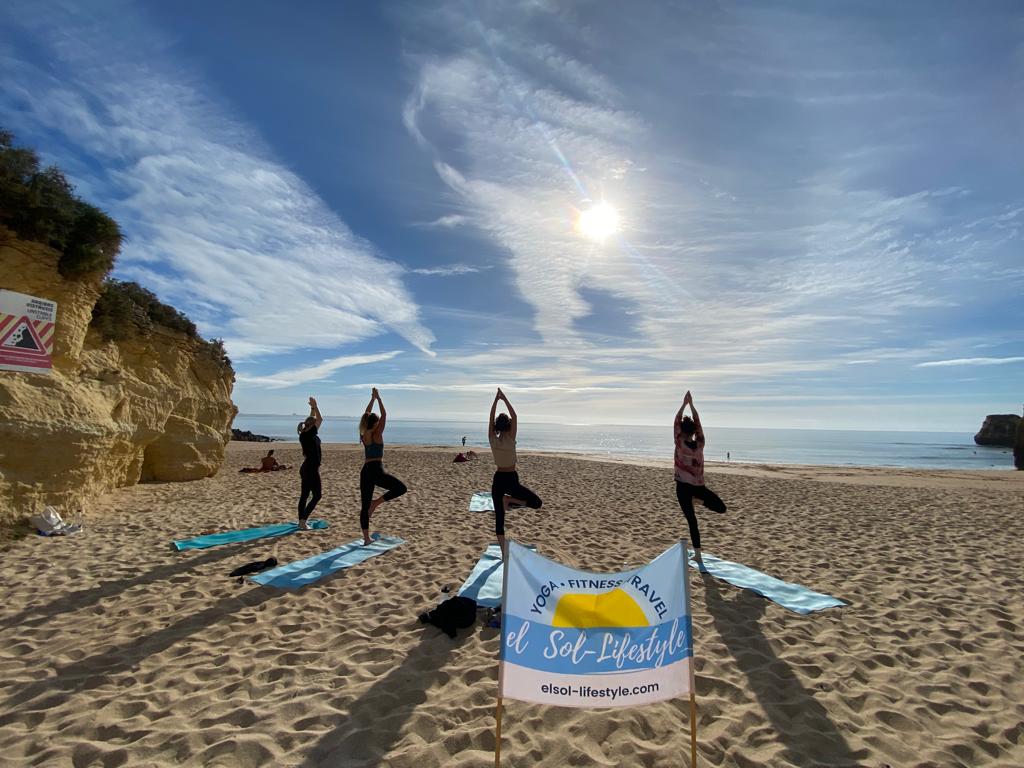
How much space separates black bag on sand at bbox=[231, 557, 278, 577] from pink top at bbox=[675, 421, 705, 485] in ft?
19.7

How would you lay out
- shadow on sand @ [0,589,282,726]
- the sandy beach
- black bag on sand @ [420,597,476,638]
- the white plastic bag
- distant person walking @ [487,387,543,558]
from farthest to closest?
the white plastic bag → distant person walking @ [487,387,543,558] → black bag on sand @ [420,597,476,638] → shadow on sand @ [0,589,282,726] → the sandy beach

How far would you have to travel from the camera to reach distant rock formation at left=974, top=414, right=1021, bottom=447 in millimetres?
94750

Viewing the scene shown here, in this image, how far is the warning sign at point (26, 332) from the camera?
8016 mm

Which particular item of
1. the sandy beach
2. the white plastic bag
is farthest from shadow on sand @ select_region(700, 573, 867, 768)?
the white plastic bag

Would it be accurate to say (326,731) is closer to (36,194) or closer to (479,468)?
(36,194)

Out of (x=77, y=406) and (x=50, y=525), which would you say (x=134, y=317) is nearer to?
(x=77, y=406)

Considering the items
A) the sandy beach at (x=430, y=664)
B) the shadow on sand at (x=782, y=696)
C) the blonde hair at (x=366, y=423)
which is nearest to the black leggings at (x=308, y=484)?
the sandy beach at (x=430, y=664)

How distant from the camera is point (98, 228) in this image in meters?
9.39

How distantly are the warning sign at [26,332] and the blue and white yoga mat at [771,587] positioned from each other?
38.5ft

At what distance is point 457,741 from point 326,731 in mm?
925

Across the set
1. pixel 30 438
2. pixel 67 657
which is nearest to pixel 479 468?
pixel 30 438

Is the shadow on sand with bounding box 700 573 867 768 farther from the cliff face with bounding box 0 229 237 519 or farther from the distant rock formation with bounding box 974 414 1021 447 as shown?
the distant rock formation with bounding box 974 414 1021 447

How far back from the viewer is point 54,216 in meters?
8.86

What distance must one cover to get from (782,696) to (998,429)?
13504 centimetres
